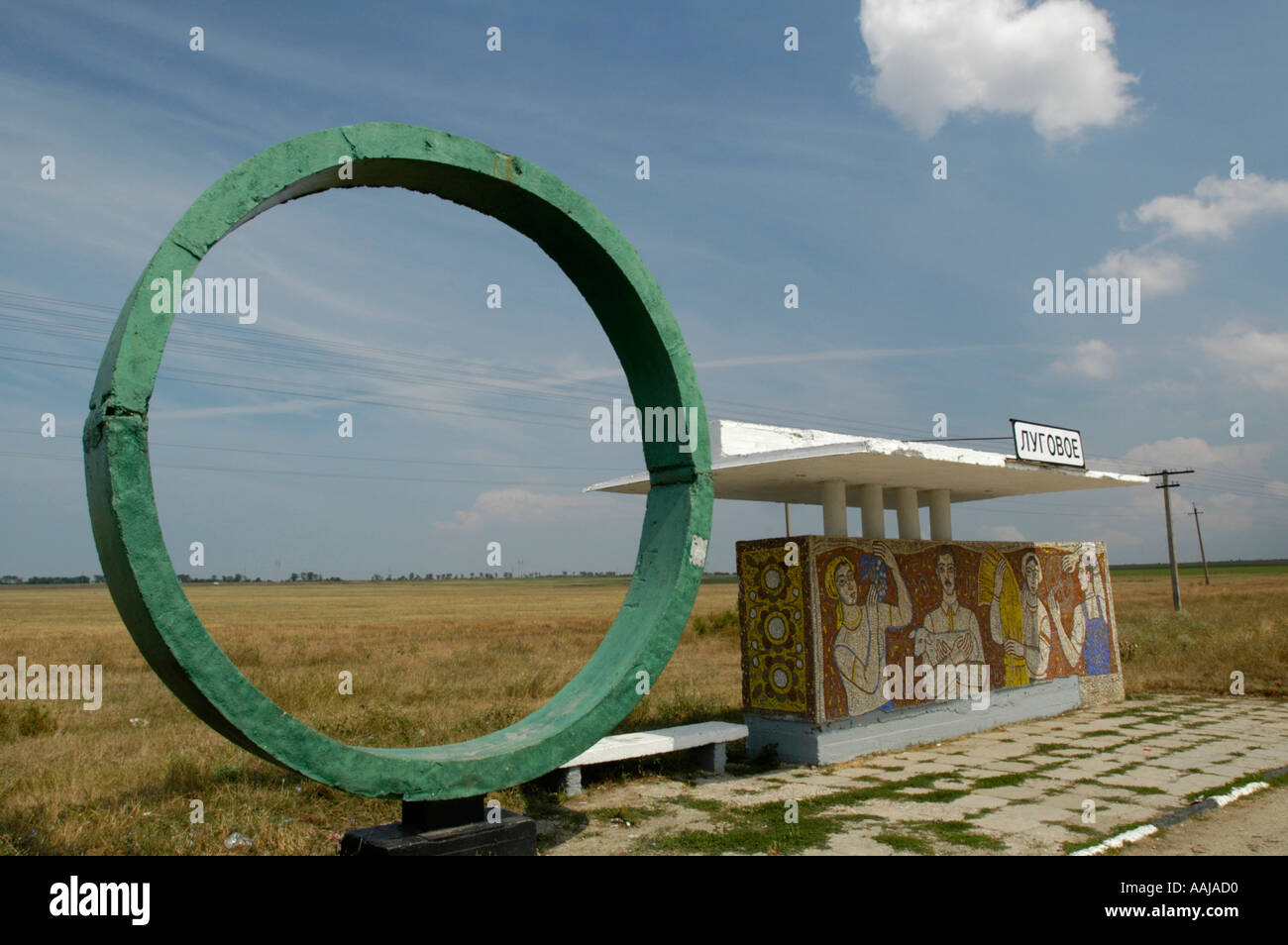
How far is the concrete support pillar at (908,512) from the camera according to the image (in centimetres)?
1141

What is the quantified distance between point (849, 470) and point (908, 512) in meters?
2.29

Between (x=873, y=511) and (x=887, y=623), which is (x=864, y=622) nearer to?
(x=887, y=623)

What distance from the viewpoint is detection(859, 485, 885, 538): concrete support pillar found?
10695mm

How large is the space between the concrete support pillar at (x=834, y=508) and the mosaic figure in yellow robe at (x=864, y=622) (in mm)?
475

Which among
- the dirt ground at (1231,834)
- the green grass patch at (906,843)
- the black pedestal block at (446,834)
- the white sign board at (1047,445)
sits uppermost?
the white sign board at (1047,445)

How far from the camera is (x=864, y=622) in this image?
962 centimetres

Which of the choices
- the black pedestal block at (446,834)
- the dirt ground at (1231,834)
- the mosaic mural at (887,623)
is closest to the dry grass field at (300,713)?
the black pedestal block at (446,834)

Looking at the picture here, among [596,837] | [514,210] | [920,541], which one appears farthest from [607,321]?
[920,541]

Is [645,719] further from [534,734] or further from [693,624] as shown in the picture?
[693,624]

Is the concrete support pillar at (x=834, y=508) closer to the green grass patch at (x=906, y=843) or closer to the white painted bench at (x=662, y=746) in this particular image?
the white painted bench at (x=662, y=746)

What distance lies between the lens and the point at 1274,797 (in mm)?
7598

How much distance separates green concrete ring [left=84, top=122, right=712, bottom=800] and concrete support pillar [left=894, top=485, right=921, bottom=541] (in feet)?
20.0

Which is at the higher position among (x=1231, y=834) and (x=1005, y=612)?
(x=1005, y=612)

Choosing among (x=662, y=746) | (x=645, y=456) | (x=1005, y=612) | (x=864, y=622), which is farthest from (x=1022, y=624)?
(x=645, y=456)
